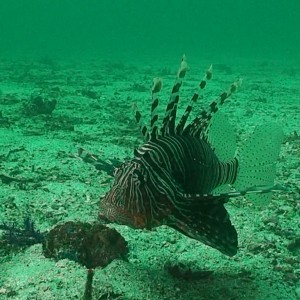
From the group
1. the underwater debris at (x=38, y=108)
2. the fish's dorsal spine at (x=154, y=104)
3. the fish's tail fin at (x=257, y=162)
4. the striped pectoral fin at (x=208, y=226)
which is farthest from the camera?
the underwater debris at (x=38, y=108)

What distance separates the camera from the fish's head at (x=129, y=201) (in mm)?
2555

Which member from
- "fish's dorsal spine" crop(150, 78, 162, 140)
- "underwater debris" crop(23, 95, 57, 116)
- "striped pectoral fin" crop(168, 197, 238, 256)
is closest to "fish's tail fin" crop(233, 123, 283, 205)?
"striped pectoral fin" crop(168, 197, 238, 256)

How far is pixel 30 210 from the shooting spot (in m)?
4.55

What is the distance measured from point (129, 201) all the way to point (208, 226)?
1.79 feet

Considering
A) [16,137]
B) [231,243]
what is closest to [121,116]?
[16,137]

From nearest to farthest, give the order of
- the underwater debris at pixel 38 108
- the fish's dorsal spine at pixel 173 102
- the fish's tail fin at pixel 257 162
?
the fish's dorsal spine at pixel 173 102
the fish's tail fin at pixel 257 162
the underwater debris at pixel 38 108

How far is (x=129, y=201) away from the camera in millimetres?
2561

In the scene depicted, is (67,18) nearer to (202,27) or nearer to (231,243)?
(202,27)

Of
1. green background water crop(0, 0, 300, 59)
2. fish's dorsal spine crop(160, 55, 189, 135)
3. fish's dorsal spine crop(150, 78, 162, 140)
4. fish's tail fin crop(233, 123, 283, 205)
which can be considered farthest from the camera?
green background water crop(0, 0, 300, 59)

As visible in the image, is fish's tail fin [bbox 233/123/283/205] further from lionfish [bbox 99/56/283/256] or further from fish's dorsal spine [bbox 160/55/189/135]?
fish's dorsal spine [bbox 160/55/189/135]

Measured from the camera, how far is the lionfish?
2.59m

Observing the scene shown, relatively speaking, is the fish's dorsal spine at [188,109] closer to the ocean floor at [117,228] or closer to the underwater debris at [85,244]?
the ocean floor at [117,228]

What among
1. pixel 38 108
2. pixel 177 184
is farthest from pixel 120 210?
pixel 38 108

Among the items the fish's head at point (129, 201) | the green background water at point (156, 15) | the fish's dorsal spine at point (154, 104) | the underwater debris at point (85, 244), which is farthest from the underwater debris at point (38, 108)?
the green background water at point (156, 15)
